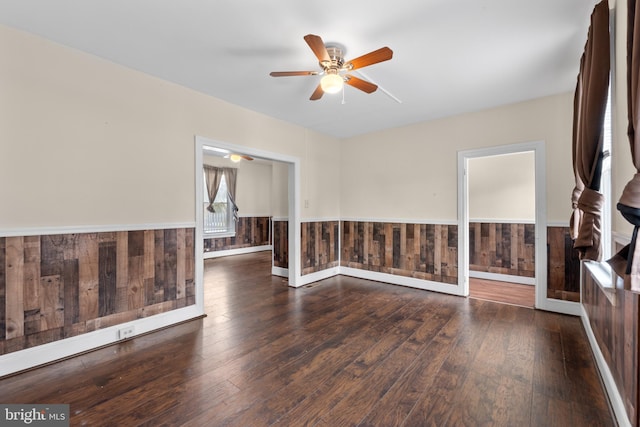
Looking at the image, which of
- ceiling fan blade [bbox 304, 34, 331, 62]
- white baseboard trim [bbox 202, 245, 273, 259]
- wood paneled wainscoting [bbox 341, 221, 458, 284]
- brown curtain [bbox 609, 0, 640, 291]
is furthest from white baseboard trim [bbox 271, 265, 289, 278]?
brown curtain [bbox 609, 0, 640, 291]

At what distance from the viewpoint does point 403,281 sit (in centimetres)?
447

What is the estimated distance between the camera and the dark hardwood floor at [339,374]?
1658mm

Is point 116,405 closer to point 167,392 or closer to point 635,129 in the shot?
point 167,392

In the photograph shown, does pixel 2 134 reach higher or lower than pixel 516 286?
higher

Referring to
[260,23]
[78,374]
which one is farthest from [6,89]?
[78,374]

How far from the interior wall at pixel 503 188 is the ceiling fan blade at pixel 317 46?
342 centimetres

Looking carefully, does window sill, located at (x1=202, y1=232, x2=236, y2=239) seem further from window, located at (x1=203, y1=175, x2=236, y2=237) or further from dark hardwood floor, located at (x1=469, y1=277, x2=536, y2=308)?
dark hardwood floor, located at (x1=469, y1=277, x2=536, y2=308)

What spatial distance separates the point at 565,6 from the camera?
73.9 inches

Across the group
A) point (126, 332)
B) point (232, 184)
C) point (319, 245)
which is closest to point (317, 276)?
point (319, 245)

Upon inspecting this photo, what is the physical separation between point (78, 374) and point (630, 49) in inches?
151

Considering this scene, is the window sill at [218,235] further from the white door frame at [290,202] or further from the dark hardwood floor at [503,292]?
the dark hardwood floor at [503,292]

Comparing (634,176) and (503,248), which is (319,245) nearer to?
(503,248)

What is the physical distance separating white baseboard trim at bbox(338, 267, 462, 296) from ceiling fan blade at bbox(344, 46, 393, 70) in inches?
128

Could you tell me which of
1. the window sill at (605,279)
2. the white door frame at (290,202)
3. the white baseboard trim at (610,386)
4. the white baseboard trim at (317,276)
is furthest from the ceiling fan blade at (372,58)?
the white baseboard trim at (317,276)
